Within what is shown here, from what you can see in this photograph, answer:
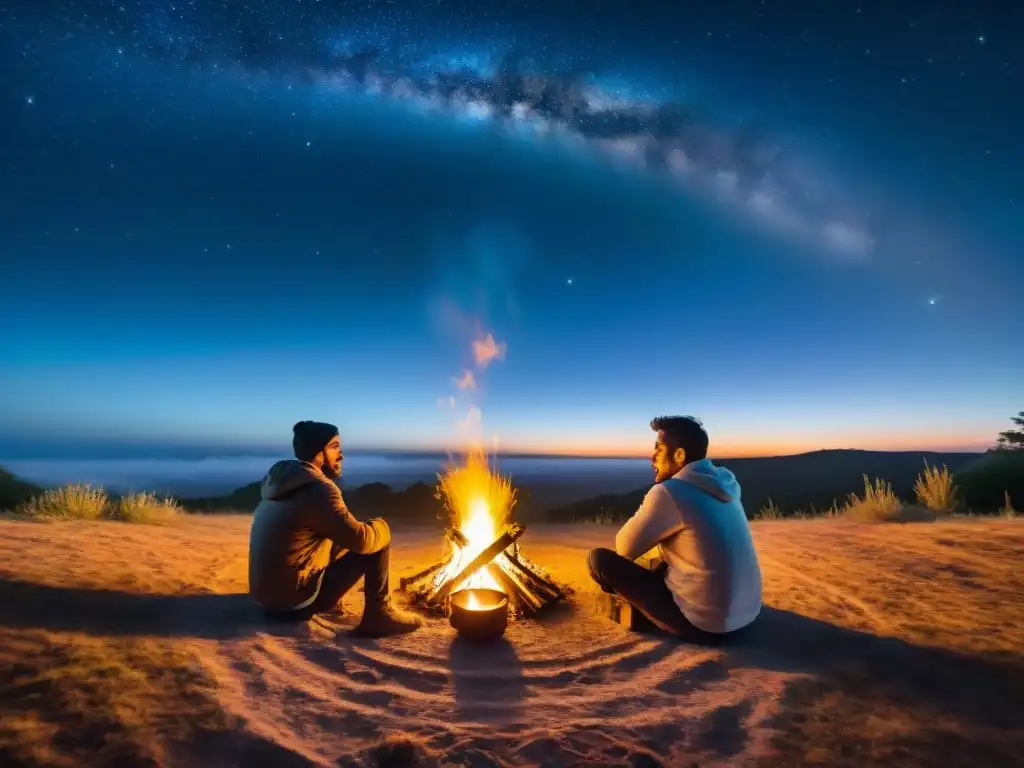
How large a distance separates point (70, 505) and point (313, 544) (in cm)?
825

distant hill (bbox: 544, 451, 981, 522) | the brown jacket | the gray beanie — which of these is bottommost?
distant hill (bbox: 544, 451, 981, 522)

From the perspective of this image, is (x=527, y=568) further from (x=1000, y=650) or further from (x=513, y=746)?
(x=1000, y=650)

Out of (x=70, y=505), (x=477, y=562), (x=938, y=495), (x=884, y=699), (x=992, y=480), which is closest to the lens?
(x=884, y=699)

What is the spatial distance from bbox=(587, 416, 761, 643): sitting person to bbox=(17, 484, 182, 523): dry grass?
32.9 ft

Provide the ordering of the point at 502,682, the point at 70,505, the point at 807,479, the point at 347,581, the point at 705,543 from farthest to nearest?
the point at 807,479 → the point at 70,505 → the point at 347,581 → the point at 705,543 → the point at 502,682

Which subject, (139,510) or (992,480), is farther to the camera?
(992,480)

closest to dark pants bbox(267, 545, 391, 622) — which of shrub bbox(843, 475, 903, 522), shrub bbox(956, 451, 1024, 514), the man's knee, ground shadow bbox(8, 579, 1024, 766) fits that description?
ground shadow bbox(8, 579, 1024, 766)

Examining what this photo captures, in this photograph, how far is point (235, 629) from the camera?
18.2 feet

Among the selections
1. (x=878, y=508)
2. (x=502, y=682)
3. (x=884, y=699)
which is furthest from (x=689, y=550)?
(x=878, y=508)

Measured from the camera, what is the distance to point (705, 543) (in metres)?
4.95

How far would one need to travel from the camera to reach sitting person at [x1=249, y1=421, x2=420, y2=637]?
539cm

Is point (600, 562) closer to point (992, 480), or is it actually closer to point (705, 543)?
point (705, 543)

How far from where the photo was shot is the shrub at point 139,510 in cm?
1149

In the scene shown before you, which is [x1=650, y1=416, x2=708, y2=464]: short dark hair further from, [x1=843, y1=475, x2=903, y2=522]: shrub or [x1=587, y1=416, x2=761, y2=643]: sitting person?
[x1=843, y1=475, x2=903, y2=522]: shrub
